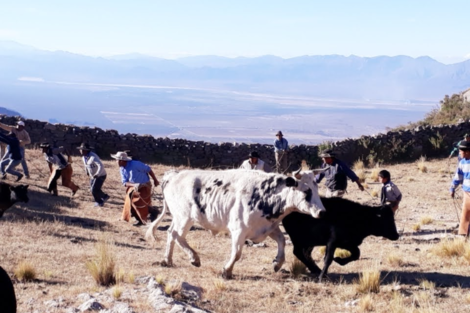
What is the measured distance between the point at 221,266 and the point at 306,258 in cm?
147

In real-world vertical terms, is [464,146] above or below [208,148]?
above

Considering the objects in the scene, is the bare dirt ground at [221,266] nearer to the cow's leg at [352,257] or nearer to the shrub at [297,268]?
the shrub at [297,268]

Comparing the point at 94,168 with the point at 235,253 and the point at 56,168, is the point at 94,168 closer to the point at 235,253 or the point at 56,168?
the point at 56,168

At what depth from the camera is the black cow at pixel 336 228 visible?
9.26 meters

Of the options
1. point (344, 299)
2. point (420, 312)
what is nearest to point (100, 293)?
point (344, 299)

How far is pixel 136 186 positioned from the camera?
13656mm

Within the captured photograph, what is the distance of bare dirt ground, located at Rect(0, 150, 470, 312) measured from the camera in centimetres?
771

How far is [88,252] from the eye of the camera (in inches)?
415

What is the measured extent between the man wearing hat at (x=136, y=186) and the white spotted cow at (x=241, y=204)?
3890mm

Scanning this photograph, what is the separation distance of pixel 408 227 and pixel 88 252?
776 centimetres

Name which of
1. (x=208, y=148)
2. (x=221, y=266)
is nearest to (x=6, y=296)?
(x=221, y=266)

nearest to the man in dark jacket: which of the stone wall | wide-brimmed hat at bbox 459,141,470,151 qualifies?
wide-brimmed hat at bbox 459,141,470,151

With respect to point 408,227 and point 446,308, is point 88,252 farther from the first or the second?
point 408,227

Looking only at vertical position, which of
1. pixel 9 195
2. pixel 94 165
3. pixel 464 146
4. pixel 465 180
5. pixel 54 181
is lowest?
pixel 54 181
